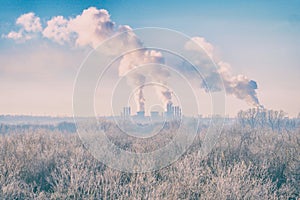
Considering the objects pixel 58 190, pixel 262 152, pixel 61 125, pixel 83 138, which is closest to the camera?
pixel 58 190

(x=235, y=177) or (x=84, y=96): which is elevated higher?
(x=84, y=96)

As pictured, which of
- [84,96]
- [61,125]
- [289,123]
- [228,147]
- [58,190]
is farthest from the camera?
[61,125]

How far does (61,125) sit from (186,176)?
109 metres

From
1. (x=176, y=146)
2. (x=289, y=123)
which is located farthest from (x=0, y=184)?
(x=289, y=123)

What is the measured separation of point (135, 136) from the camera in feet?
132

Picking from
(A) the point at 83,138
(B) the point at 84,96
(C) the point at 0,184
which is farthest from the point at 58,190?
(A) the point at 83,138

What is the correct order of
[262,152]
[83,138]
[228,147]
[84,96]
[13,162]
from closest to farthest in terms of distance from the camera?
1. [84,96]
2. [13,162]
3. [262,152]
4. [228,147]
5. [83,138]

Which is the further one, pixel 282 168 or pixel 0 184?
pixel 282 168

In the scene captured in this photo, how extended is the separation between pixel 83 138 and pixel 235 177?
2442 cm

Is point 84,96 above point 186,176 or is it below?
above

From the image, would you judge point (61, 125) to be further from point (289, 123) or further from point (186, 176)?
point (186, 176)

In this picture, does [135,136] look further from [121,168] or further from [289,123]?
[289,123]

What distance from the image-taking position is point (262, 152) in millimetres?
28328

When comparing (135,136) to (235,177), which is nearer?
(235,177)
